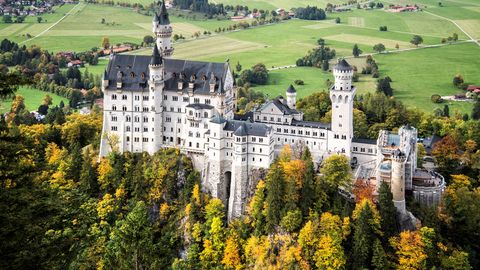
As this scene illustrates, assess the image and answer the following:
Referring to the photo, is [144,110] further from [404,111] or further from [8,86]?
[8,86]

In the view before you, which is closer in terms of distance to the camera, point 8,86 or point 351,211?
point 8,86

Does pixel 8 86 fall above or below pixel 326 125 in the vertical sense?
above

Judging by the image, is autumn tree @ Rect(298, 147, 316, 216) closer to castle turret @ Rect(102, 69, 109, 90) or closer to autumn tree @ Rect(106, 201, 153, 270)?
autumn tree @ Rect(106, 201, 153, 270)

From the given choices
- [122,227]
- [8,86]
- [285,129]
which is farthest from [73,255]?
[285,129]

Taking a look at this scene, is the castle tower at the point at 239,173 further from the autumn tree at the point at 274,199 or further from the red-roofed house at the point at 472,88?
the red-roofed house at the point at 472,88

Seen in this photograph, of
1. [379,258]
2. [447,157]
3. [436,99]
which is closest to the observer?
[379,258]

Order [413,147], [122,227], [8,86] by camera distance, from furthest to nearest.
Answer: [413,147]
[122,227]
[8,86]

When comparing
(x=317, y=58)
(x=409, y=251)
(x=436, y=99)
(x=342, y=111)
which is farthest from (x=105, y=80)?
(x=317, y=58)

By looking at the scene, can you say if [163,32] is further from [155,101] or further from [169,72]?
[155,101]
